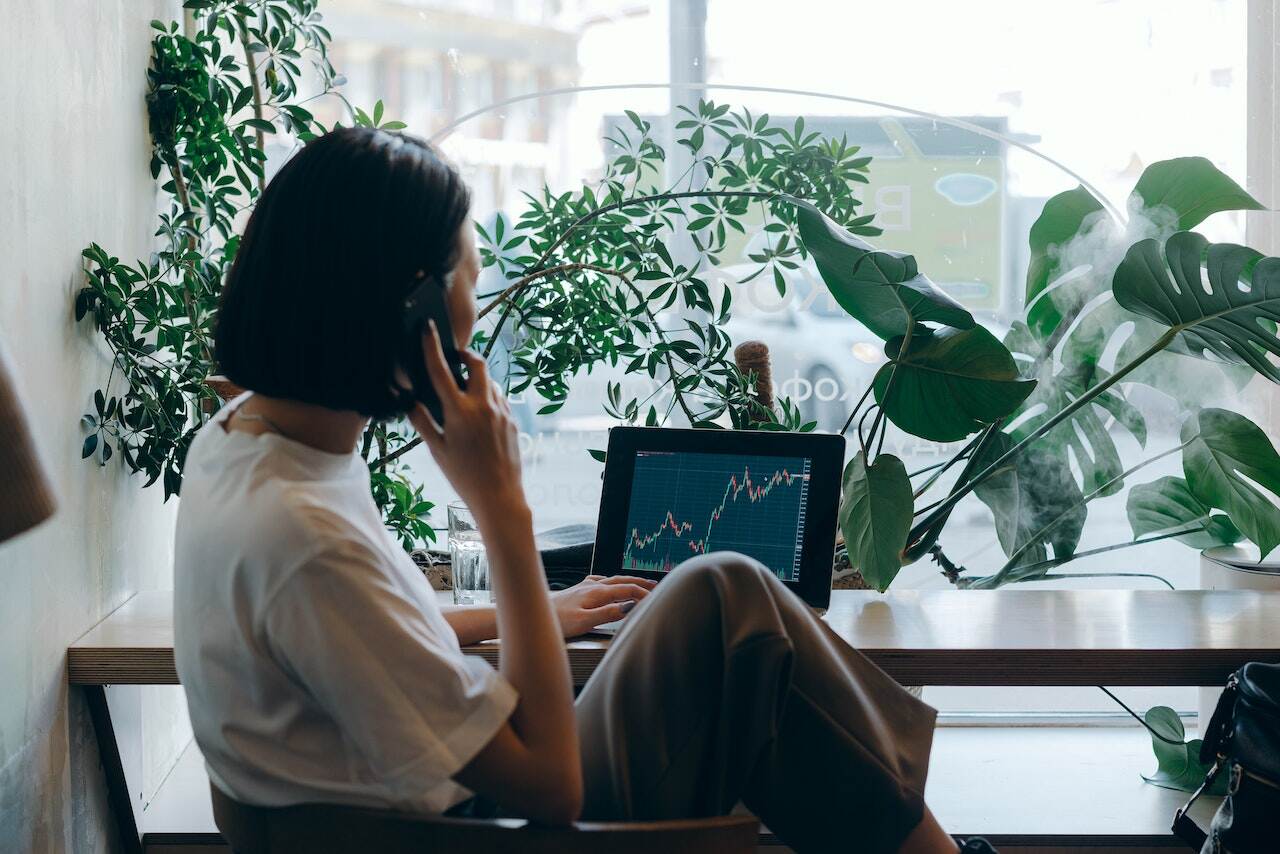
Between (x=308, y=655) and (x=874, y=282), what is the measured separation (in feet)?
3.70

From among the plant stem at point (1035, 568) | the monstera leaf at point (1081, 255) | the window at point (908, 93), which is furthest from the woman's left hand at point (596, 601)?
the monstera leaf at point (1081, 255)

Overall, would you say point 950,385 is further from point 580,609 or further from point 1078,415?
point 580,609

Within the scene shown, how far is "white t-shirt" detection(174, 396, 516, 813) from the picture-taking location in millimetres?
912

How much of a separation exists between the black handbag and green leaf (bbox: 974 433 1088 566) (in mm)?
613

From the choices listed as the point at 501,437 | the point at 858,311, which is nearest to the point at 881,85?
the point at 858,311

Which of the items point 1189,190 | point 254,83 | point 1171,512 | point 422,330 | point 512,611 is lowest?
point 1171,512

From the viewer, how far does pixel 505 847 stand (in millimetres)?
939

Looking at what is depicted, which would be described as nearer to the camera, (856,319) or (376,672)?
(376,672)

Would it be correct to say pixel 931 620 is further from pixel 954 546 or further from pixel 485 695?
pixel 485 695

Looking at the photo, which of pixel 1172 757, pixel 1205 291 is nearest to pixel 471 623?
pixel 1205 291

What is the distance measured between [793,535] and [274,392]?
0.89 meters

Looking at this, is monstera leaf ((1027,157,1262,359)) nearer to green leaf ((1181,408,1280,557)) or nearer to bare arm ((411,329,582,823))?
green leaf ((1181,408,1280,557))

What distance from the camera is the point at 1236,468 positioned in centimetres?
193

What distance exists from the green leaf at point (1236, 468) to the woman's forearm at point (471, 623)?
1251 mm
